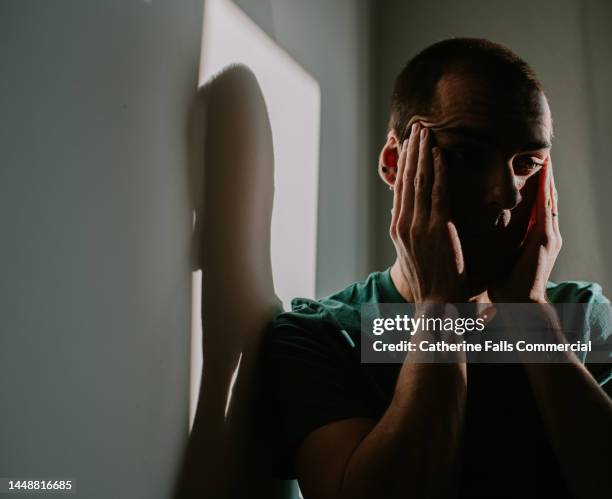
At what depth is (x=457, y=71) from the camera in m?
0.98

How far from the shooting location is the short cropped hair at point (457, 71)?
958mm

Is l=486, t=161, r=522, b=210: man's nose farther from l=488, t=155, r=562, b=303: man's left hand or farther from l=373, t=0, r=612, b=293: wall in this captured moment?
l=373, t=0, r=612, b=293: wall

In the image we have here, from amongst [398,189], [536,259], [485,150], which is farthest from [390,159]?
[536,259]

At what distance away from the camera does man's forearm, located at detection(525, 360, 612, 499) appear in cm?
80

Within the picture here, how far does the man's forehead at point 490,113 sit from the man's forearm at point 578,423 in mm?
402

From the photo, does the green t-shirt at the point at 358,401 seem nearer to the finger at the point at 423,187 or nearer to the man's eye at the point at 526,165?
the finger at the point at 423,187

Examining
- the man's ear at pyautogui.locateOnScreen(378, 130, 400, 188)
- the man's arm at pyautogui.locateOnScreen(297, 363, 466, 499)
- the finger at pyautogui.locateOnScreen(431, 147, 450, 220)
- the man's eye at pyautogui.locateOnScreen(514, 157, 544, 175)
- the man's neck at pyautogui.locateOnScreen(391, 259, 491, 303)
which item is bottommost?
the man's arm at pyautogui.locateOnScreen(297, 363, 466, 499)

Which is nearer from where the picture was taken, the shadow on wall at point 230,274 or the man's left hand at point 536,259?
the shadow on wall at point 230,274

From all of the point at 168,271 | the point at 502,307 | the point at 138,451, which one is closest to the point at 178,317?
the point at 168,271

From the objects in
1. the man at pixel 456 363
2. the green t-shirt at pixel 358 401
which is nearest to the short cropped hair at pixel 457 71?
the man at pixel 456 363

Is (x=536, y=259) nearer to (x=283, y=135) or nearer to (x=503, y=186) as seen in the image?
(x=503, y=186)

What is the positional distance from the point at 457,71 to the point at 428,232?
1.06 feet

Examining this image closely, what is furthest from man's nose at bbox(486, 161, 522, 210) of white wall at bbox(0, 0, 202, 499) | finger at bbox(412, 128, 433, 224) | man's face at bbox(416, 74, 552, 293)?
white wall at bbox(0, 0, 202, 499)

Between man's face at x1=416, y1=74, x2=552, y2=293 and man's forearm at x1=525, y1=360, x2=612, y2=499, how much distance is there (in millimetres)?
245
